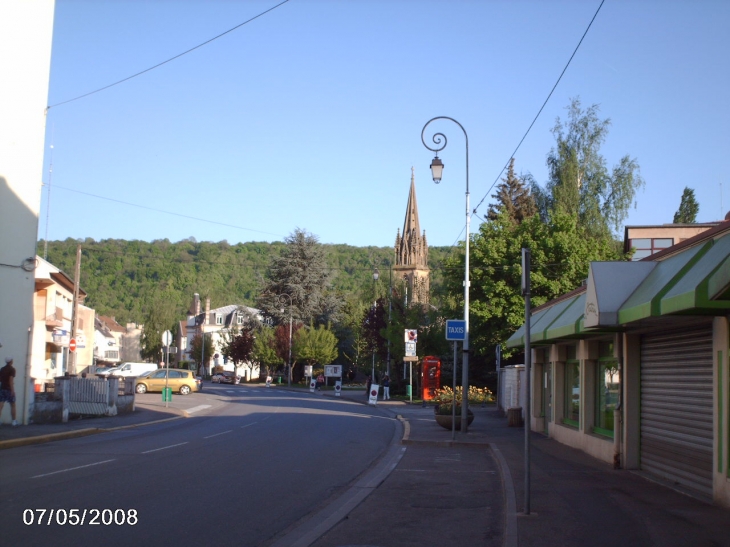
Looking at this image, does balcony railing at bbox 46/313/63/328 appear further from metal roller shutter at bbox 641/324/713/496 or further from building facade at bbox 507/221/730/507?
metal roller shutter at bbox 641/324/713/496

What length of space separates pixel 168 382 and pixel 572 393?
29.4 meters

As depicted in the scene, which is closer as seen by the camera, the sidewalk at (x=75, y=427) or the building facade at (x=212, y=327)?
the sidewalk at (x=75, y=427)

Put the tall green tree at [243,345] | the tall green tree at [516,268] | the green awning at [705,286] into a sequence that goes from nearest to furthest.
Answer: the green awning at [705,286] < the tall green tree at [516,268] < the tall green tree at [243,345]

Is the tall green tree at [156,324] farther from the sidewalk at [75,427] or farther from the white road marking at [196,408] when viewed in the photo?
the sidewalk at [75,427]

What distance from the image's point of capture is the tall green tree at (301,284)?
2985 inches

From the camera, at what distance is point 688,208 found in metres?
60.1

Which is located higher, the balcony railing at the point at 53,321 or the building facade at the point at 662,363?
the balcony railing at the point at 53,321

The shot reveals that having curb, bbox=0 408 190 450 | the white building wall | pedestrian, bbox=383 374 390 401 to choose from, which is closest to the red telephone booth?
pedestrian, bbox=383 374 390 401

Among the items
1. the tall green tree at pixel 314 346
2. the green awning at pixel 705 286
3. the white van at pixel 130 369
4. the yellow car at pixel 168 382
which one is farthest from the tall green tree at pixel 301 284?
the green awning at pixel 705 286

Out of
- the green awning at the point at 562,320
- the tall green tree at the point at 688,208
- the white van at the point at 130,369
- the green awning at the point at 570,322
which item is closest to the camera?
the green awning at the point at 570,322

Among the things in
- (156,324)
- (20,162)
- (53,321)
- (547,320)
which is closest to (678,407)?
(547,320)

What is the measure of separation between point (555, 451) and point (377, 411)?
60.4 feet

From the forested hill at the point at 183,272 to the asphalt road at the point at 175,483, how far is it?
2830 inches

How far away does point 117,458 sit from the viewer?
14.3 m
